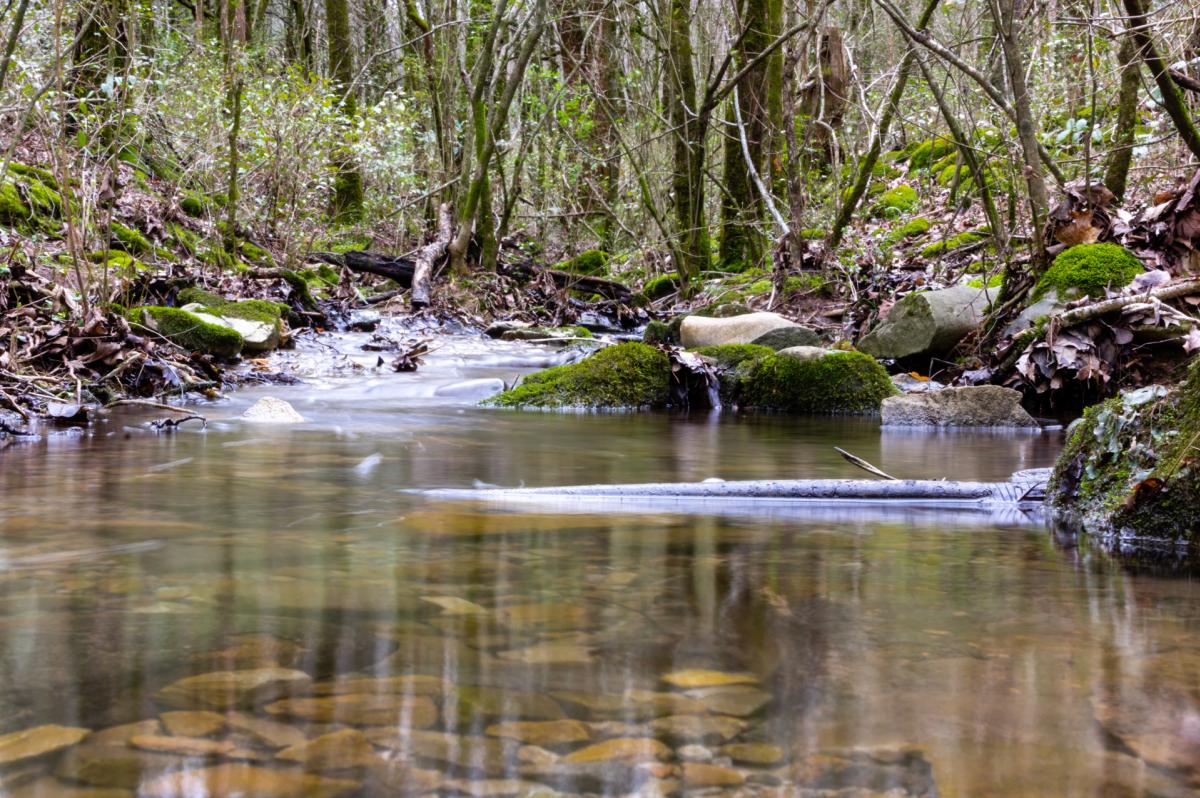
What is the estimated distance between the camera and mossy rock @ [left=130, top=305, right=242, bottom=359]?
30.6 feet

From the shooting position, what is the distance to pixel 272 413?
707cm

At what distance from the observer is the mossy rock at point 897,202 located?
56.2 ft

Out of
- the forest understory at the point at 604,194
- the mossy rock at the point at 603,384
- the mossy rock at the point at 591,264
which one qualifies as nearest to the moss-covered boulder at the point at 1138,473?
the forest understory at the point at 604,194

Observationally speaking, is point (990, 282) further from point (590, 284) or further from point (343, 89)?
point (343, 89)

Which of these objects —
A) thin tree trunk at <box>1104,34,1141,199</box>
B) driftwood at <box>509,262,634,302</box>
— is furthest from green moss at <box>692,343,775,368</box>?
driftwood at <box>509,262,634,302</box>

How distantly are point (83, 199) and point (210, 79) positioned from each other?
28.1 feet

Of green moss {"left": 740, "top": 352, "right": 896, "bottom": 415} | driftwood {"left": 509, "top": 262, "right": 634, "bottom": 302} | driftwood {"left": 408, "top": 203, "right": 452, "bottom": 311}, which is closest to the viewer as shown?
green moss {"left": 740, "top": 352, "right": 896, "bottom": 415}

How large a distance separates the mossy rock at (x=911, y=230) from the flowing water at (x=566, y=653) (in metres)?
11.9

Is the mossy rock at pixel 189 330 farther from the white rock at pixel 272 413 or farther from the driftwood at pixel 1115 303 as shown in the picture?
the driftwood at pixel 1115 303

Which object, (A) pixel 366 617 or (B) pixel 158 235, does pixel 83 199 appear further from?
(A) pixel 366 617

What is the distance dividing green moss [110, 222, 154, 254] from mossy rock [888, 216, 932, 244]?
997 centimetres

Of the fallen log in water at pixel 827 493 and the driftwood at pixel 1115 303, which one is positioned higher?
the driftwood at pixel 1115 303

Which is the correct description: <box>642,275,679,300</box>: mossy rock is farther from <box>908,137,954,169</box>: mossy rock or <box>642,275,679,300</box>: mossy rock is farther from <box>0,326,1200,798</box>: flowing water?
<box>0,326,1200,798</box>: flowing water

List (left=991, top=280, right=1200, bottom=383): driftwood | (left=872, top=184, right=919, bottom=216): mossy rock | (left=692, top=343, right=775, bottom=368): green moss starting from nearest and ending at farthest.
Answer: (left=991, top=280, right=1200, bottom=383): driftwood
(left=692, top=343, right=775, bottom=368): green moss
(left=872, top=184, right=919, bottom=216): mossy rock
